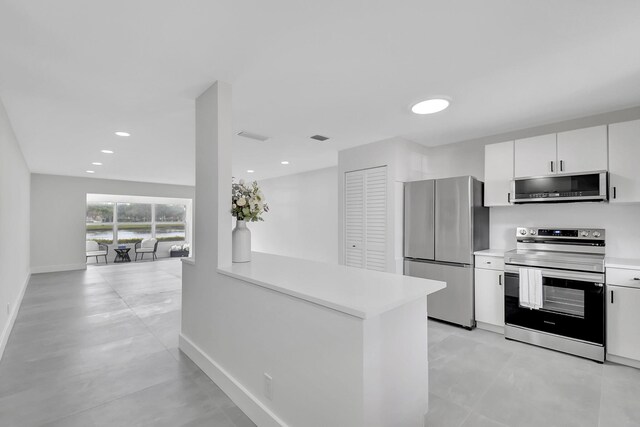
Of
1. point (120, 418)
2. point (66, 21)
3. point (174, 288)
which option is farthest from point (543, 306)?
point (174, 288)

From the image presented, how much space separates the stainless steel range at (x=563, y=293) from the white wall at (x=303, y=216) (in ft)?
12.1

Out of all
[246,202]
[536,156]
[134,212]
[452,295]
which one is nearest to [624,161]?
[536,156]

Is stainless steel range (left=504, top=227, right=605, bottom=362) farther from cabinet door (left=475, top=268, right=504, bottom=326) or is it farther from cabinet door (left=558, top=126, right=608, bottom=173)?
cabinet door (left=558, top=126, right=608, bottom=173)

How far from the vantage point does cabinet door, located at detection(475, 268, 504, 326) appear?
10.7 ft

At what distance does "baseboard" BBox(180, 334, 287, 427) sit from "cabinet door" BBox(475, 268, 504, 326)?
2711 millimetres

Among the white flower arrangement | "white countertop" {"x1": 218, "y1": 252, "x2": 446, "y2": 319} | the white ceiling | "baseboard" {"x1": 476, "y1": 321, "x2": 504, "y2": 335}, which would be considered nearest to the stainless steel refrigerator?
"baseboard" {"x1": 476, "y1": 321, "x2": 504, "y2": 335}

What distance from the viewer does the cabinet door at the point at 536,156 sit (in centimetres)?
309

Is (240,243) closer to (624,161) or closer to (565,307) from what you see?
(565,307)

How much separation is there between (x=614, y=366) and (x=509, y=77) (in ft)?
8.71

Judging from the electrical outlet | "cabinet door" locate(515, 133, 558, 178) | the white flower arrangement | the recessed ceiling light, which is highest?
the recessed ceiling light

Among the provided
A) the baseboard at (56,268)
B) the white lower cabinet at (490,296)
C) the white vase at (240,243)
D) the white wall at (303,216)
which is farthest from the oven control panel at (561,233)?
the baseboard at (56,268)

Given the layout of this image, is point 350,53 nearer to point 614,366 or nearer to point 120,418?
point 120,418

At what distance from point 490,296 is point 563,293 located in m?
0.67

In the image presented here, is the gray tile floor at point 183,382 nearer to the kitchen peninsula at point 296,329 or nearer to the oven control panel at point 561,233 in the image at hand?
the kitchen peninsula at point 296,329
